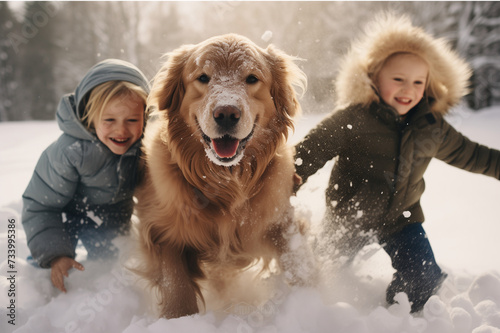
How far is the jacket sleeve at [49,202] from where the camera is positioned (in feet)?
7.88

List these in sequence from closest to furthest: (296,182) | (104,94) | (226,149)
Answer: (226,149)
(104,94)
(296,182)

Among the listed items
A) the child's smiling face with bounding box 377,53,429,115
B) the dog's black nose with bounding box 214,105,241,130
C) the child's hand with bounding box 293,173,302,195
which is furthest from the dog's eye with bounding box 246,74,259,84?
the child's smiling face with bounding box 377,53,429,115

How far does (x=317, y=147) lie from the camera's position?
261 cm

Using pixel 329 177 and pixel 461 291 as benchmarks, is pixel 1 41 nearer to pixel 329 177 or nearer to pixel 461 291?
pixel 329 177

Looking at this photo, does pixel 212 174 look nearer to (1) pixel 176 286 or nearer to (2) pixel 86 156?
(1) pixel 176 286

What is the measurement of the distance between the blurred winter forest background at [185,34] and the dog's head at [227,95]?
13.7 inches

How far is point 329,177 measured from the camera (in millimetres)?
3008

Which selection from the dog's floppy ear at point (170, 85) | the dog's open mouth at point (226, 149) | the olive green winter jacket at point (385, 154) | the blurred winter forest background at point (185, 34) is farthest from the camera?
the blurred winter forest background at point (185, 34)

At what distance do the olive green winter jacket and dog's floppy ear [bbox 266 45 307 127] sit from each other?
0.48 metres

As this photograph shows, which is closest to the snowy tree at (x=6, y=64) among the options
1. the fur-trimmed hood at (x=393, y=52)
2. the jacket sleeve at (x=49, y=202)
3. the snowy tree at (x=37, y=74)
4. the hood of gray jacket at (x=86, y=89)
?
the snowy tree at (x=37, y=74)

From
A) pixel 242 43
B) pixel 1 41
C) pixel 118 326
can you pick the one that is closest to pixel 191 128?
pixel 242 43

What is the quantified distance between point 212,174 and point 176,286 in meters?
0.74

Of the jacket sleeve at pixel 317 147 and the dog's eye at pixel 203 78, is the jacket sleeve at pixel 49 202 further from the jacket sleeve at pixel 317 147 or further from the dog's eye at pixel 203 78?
the jacket sleeve at pixel 317 147

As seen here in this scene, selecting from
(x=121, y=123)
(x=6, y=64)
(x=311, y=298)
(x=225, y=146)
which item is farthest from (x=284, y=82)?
(x=6, y=64)
